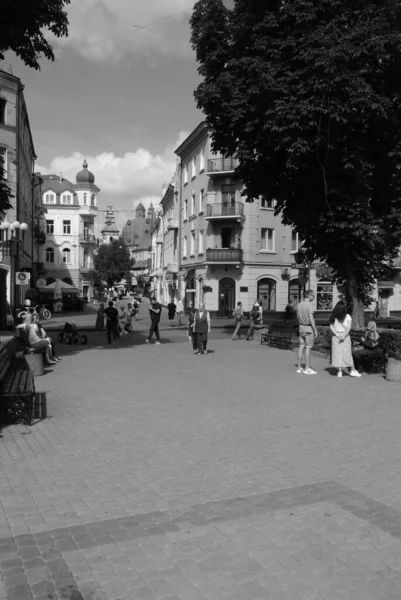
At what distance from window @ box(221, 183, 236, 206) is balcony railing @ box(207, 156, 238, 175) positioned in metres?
1.22

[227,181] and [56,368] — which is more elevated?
[227,181]

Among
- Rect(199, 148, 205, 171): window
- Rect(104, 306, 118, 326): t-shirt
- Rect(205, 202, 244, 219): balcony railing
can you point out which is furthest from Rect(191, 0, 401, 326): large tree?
Rect(199, 148, 205, 171): window

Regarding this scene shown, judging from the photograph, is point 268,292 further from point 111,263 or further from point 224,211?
point 111,263

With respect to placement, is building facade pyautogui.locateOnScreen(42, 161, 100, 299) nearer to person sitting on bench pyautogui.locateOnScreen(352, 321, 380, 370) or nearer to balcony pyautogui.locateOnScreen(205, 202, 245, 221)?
balcony pyautogui.locateOnScreen(205, 202, 245, 221)

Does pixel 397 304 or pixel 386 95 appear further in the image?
pixel 397 304

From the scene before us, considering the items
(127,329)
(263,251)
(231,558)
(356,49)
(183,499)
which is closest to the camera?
(231,558)

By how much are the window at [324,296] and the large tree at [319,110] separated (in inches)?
905

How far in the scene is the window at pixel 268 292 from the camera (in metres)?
39.5

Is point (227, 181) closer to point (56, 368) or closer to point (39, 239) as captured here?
point (39, 239)

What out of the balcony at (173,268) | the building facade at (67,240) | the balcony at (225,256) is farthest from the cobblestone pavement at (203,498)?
the building facade at (67,240)

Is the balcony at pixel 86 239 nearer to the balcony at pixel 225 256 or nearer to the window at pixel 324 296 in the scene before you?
the balcony at pixel 225 256

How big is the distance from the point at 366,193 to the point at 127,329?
42.9 feet

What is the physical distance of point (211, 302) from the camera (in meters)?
39.4

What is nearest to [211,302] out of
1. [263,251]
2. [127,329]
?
[263,251]
